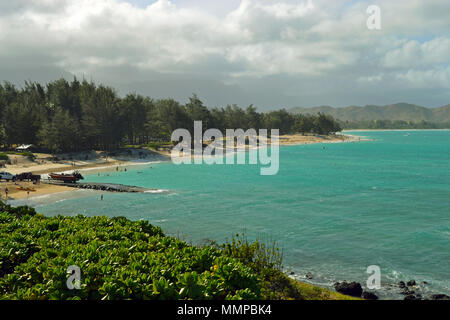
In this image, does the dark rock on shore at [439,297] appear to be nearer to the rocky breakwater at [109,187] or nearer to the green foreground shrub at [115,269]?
the green foreground shrub at [115,269]

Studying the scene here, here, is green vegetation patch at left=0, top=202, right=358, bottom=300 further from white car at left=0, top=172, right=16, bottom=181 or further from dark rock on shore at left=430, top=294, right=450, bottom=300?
white car at left=0, top=172, right=16, bottom=181

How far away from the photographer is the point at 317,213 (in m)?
44.3

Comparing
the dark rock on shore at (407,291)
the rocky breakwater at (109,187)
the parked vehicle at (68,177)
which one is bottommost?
the dark rock on shore at (407,291)

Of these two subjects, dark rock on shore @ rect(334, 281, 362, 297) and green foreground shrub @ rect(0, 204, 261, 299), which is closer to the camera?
green foreground shrub @ rect(0, 204, 261, 299)

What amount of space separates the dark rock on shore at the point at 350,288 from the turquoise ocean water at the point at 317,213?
52.1 inches

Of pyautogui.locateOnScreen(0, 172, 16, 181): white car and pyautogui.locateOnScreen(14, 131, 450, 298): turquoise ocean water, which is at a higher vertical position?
pyautogui.locateOnScreen(0, 172, 16, 181): white car

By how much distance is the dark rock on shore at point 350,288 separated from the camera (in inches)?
878

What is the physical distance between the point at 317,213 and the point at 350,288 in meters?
22.3

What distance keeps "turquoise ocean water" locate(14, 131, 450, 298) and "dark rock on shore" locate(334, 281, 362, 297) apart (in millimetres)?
1324

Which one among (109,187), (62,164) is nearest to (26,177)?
(109,187)

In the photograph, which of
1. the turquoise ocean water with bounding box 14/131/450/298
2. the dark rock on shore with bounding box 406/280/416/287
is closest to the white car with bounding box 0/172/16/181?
the turquoise ocean water with bounding box 14/131/450/298

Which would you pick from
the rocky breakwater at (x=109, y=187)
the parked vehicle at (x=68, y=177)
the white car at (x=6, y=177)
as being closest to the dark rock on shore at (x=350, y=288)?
the rocky breakwater at (x=109, y=187)

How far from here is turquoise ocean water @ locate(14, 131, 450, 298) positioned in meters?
28.0

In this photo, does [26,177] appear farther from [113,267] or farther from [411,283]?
[411,283]
